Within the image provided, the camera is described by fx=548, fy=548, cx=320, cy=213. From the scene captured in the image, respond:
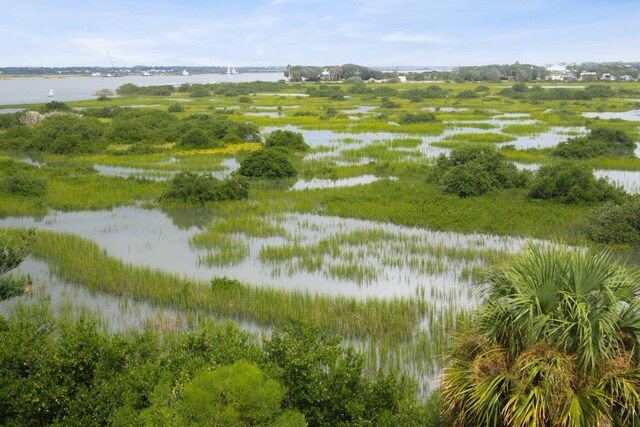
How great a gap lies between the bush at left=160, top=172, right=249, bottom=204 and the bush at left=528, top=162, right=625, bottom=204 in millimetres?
10220

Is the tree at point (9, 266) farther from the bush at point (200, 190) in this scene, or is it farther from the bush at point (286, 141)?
the bush at point (286, 141)

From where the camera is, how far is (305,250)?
1416 cm

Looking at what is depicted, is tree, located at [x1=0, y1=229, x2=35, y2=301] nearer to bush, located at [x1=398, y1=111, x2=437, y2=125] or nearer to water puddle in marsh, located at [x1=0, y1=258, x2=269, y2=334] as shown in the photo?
water puddle in marsh, located at [x1=0, y1=258, x2=269, y2=334]

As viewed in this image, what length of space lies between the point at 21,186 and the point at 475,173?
53.1 ft

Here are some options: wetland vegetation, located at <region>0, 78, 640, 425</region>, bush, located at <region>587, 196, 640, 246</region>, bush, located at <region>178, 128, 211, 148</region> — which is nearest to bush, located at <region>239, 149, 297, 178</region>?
wetland vegetation, located at <region>0, 78, 640, 425</region>

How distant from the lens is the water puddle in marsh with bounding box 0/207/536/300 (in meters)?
12.2

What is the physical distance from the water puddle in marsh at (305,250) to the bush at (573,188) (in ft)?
13.9

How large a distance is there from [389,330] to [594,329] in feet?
15.9

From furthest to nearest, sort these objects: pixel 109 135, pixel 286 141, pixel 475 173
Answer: pixel 109 135 < pixel 286 141 < pixel 475 173

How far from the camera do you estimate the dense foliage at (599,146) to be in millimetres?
25688

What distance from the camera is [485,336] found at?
581cm

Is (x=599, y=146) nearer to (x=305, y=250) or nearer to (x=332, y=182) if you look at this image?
(x=332, y=182)

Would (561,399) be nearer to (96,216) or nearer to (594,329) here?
(594,329)

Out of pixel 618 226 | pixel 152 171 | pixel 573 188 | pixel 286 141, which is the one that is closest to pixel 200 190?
pixel 152 171
